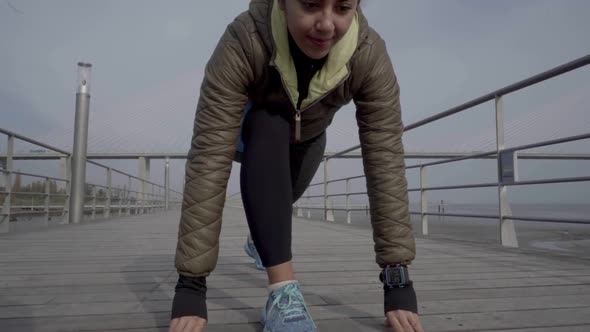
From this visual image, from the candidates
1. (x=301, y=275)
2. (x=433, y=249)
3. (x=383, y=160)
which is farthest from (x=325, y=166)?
(x=383, y=160)

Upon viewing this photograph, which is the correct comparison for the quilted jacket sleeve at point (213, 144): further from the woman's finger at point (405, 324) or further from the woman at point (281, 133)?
the woman's finger at point (405, 324)

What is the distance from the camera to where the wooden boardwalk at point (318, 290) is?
3.34 ft

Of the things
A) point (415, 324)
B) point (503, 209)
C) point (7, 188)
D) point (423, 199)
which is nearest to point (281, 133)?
point (415, 324)

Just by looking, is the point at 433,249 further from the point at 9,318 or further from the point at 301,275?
the point at 9,318

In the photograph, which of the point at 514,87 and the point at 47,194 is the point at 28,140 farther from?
the point at 514,87

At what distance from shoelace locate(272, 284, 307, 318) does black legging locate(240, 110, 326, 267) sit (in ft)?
0.23

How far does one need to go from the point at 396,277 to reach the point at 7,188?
356 cm

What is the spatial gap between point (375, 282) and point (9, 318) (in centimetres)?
102

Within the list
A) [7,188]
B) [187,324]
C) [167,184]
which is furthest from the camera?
[167,184]

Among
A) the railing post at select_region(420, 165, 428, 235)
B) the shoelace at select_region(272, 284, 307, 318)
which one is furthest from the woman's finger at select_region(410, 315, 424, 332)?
the railing post at select_region(420, 165, 428, 235)

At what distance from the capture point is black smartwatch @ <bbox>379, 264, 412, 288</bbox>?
0.96 metres


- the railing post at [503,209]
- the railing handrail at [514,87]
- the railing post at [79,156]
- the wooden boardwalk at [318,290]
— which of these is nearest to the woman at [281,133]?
the wooden boardwalk at [318,290]

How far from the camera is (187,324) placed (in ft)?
2.82

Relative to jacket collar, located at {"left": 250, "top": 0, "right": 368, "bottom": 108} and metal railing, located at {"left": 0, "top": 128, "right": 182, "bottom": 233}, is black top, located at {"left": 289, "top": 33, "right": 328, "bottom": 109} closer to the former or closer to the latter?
jacket collar, located at {"left": 250, "top": 0, "right": 368, "bottom": 108}
